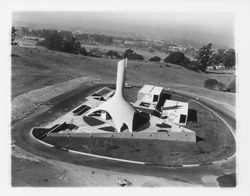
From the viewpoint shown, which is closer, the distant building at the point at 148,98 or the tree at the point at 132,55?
the distant building at the point at 148,98

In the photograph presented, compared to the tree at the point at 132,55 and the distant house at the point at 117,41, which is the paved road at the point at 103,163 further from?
the distant house at the point at 117,41

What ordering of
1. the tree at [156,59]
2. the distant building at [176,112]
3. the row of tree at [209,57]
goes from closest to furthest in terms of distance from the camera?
the distant building at [176,112]
the row of tree at [209,57]
the tree at [156,59]

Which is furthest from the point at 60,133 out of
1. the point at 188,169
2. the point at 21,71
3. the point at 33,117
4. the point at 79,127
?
the point at 21,71

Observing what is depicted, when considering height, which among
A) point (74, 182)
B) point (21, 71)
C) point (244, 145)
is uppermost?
point (21, 71)

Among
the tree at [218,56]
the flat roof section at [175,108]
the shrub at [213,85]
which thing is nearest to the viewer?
the flat roof section at [175,108]

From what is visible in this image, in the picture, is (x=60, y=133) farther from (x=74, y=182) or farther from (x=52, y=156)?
(x=74, y=182)

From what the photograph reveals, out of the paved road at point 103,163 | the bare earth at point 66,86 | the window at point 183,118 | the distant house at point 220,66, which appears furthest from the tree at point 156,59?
the paved road at point 103,163
